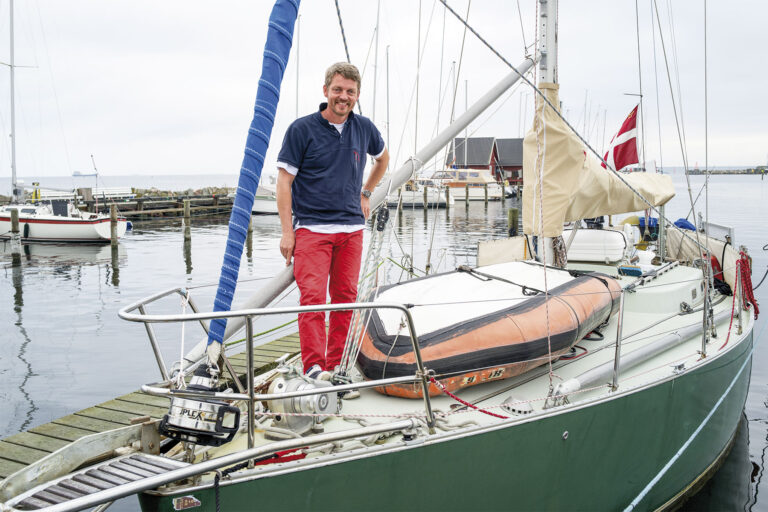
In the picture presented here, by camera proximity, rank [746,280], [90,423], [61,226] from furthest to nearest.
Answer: [61,226] → [746,280] → [90,423]

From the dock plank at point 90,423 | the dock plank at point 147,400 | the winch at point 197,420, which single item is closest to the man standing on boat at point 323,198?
the winch at point 197,420

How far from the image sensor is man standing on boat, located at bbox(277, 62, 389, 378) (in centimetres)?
349

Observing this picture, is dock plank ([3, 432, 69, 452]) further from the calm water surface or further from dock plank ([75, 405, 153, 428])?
the calm water surface

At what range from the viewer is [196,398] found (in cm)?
265

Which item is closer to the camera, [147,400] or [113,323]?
[147,400]

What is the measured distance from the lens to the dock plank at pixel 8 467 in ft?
14.4

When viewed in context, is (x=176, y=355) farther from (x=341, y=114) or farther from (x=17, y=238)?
(x=17, y=238)

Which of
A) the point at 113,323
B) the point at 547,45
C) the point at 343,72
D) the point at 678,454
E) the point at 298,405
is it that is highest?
the point at 547,45

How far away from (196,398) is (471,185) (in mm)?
54001

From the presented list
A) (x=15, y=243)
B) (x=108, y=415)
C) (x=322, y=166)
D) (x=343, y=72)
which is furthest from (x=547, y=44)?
(x=15, y=243)

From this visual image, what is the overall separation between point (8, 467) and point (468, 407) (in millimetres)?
3435

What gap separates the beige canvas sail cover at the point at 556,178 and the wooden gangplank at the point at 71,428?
129 inches

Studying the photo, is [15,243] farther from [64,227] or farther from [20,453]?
[20,453]

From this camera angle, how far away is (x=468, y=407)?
3623 mm
